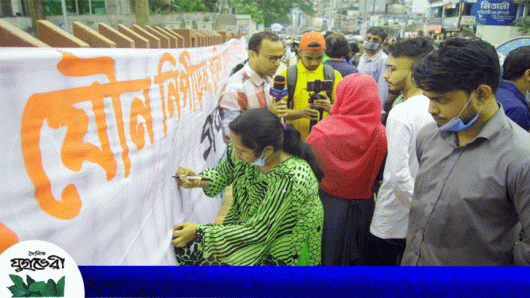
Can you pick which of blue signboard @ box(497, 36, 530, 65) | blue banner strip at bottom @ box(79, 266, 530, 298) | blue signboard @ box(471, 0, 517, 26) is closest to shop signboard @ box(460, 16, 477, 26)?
blue signboard @ box(471, 0, 517, 26)

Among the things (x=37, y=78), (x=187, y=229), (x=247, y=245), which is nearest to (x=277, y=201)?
(x=247, y=245)

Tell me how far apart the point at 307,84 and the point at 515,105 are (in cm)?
144

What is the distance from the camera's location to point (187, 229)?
5.46 feet

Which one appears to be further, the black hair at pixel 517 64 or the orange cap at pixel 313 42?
the orange cap at pixel 313 42

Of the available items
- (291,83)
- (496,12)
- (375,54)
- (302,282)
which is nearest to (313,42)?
(291,83)

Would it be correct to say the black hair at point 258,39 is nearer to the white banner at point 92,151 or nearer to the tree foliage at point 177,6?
the white banner at point 92,151

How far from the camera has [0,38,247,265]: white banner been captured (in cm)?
88

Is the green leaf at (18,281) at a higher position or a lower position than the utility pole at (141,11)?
lower

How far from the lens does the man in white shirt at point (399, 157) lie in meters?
1.88

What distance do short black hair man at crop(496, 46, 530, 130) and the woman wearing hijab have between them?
912 mm

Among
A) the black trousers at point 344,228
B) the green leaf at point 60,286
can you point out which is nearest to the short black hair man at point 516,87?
the black trousers at point 344,228

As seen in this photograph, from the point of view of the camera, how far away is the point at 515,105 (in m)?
2.33

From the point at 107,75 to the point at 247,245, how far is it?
918 mm

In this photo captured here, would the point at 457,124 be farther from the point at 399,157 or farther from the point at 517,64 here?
the point at 517,64
